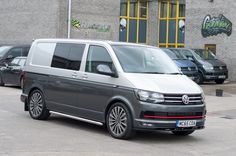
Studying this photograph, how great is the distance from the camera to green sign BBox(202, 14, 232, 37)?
28.6 meters

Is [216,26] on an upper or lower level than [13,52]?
upper

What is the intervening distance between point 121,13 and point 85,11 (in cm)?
354

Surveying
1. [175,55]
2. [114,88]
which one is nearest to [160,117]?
[114,88]

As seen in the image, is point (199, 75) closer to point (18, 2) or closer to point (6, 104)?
point (6, 104)

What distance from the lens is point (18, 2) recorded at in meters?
35.8

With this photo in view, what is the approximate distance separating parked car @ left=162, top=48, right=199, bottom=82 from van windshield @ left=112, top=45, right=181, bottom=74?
496 inches

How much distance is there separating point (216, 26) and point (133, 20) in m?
8.80

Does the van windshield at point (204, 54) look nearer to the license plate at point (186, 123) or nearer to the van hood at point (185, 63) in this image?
the van hood at point (185, 63)

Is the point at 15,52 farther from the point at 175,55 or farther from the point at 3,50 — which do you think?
the point at 175,55

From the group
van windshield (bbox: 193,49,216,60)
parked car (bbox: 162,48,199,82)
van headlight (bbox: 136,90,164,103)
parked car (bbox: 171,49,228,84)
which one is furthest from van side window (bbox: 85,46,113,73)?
van windshield (bbox: 193,49,216,60)

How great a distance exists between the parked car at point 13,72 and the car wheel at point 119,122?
10630 millimetres

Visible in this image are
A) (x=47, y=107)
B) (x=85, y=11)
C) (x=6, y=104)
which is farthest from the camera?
(x=85, y=11)

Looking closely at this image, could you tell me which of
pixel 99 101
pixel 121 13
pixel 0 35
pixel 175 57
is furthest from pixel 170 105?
pixel 0 35

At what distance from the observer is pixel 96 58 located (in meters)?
10.3
